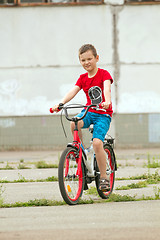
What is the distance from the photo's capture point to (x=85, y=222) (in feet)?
16.8

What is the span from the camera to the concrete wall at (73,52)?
18.5m

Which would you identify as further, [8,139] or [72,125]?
[8,139]

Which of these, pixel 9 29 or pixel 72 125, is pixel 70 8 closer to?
pixel 9 29

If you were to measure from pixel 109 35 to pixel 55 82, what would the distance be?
228 centimetres

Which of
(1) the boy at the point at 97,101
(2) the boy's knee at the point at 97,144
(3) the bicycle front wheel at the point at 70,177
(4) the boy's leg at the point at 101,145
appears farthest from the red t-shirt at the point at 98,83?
(3) the bicycle front wheel at the point at 70,177

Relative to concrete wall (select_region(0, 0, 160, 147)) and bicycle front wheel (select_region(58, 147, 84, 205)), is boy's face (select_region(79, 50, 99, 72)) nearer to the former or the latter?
bicycle front wheel (select_region(58, 147, 84, 205))

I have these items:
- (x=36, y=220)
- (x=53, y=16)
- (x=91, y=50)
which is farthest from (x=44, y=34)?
(x=36, y=220)

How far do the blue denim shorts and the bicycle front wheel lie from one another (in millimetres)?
364

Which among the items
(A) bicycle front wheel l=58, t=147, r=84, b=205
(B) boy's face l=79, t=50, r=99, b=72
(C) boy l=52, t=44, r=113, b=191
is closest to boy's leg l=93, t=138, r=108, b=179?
(C) boy l=52, t=44, r=113, b=191

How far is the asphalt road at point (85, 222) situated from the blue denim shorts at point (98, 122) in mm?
794

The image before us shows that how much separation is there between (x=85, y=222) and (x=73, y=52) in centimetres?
1377

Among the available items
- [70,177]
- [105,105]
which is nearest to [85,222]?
[70,177]

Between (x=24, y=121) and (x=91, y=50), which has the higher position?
(x=91, y=50)

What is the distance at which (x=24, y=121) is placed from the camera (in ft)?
60.8
